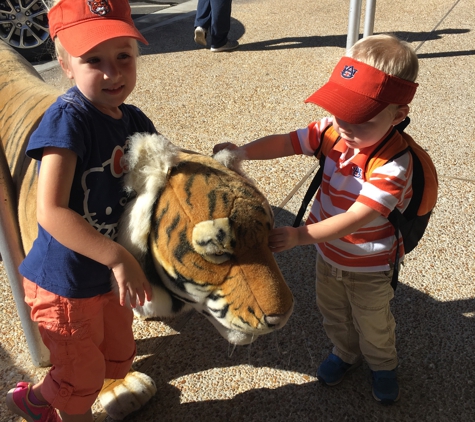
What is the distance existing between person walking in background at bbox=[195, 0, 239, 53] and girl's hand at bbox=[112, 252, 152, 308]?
584 centimetres

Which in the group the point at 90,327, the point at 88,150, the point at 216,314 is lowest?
the point at 90,327

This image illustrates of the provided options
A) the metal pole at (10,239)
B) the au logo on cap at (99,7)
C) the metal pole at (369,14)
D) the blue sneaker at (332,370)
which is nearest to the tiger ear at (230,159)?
the au logo on cap at (99,7)

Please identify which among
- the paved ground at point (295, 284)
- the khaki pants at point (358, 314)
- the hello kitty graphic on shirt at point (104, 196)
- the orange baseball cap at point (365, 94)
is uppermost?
the orange baseball cap at point (365, 94)

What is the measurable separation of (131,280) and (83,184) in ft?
1.30

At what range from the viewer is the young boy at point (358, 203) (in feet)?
7.05

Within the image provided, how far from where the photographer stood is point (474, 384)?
106 inches

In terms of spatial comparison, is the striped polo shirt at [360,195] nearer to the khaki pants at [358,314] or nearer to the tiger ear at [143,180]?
the khaki pants at [358,314]

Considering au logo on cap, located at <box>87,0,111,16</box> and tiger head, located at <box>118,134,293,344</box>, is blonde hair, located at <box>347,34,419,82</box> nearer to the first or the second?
tiger head, located at <box>118,134,293,344</box>

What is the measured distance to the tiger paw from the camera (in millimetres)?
2512

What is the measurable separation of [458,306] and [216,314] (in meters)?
1.93

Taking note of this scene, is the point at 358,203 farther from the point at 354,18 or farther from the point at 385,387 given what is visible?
the point at 354,18

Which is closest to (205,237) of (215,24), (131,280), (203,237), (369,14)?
(203,237)

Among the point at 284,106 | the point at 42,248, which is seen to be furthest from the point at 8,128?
the point at 284,106

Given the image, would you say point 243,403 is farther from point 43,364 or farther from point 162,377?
point 43,364
